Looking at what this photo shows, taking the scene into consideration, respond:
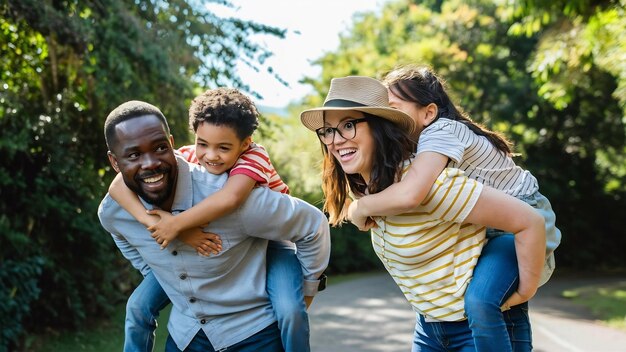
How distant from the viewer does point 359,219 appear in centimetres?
303

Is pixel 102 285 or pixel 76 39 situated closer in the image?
pixel 76 39

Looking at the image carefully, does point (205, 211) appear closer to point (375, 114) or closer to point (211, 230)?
point (211, 230)

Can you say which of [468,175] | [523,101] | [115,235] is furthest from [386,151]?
[523,101]

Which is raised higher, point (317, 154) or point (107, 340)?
point (317, 154)

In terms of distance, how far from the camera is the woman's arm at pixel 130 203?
3.00 metres

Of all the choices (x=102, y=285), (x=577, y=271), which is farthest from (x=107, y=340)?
(x=577, y=271)

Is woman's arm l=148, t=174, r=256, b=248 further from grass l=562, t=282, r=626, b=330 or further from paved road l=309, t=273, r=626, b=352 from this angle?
grass l=562, t=282, r=626, b=330

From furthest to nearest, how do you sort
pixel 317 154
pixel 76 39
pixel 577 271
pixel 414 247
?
pixel 577 271 → pixel 76 39 → pixel 317 154 → pixel 414 247

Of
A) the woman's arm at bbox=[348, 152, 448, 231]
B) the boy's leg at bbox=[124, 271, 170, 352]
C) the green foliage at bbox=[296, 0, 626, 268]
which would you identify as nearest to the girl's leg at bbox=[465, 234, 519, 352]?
the woman's arm at bbox=[348, 152, 448, 231]

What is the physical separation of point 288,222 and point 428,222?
0.55m

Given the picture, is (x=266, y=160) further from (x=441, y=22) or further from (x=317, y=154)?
(x=441, y=22)

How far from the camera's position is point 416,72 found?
330 cm

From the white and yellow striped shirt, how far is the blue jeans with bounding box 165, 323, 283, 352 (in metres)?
0.58

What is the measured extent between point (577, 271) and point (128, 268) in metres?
18.5
